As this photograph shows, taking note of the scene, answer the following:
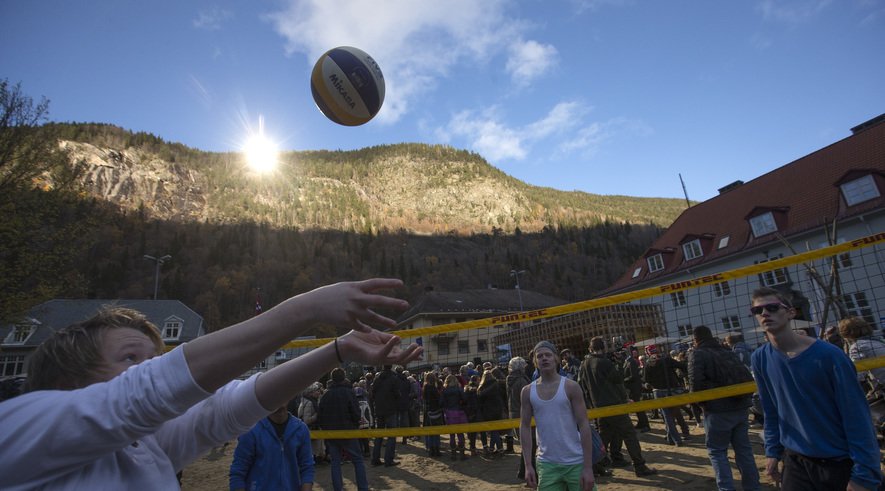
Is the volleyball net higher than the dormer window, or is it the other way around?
the dormer window

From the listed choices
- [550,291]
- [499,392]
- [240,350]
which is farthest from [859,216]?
[550,291]

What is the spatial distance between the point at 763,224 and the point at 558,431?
32.2 m

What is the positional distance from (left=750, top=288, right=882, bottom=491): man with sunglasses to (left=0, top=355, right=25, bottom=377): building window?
52.2 metres

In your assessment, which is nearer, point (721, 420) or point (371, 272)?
point (721, 420)

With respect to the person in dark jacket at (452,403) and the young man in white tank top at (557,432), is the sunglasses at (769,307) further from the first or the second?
the person in dark jacket at (452,403)

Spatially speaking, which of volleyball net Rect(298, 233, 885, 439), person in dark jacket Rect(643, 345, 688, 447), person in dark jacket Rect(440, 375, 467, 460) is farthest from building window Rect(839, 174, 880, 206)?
person in dark jacket Rect(440, 375, 467, 460)

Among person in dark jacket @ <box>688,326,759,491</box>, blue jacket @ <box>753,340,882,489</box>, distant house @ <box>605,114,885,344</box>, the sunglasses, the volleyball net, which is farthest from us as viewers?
distant house @ <box>605,114,885,344</box>

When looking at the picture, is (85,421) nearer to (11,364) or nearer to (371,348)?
(371,348)

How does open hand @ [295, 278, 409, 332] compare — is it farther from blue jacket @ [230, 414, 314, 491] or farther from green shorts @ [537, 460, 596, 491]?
green shorts @ [537, 460, 596, 491]

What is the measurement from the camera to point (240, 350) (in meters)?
1.18

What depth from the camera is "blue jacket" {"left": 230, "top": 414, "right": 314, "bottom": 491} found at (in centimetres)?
408

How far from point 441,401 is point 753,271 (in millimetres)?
7454

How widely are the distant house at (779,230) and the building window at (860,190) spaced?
44 millimetres

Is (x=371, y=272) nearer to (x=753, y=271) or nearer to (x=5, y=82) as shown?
(x=5, y=82)
